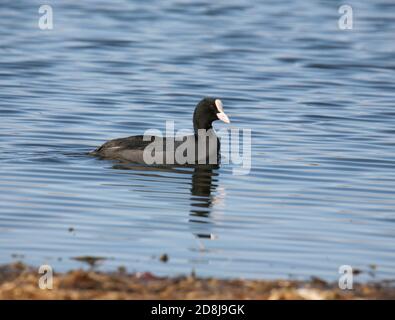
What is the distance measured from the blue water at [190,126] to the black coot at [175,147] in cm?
24

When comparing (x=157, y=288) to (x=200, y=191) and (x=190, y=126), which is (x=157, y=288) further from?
(x=190, y=126)

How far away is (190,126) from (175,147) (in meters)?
3.07

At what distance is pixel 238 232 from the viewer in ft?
30.2

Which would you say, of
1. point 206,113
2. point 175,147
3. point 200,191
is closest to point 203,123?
point 206,113

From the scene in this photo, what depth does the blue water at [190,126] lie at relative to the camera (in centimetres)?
861

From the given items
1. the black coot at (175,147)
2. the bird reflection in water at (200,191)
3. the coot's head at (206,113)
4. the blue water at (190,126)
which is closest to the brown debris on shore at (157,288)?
the blue water at (190,126)

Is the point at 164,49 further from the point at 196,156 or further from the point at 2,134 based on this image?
the point at 196,156

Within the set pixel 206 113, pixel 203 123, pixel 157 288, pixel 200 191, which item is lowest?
pixel 157 288

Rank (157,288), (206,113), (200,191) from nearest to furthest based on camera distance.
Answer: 1. (157,288)
2. (200,191)
3. (206,113)

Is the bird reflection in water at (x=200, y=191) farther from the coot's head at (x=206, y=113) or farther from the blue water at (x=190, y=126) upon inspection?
the coot's head at (x=206, y=113)

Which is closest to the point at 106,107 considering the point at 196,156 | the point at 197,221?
the point at 196,156

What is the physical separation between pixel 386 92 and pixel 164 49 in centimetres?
688

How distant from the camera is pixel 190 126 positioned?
15617mm

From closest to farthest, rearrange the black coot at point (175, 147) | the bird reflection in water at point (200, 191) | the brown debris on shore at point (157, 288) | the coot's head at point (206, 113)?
the brown debris on shore at point (157, 288)
the bird reflection in water at point (200, 191)
the black coot at point (175, 147)
the coot's head at point (206, 113)
